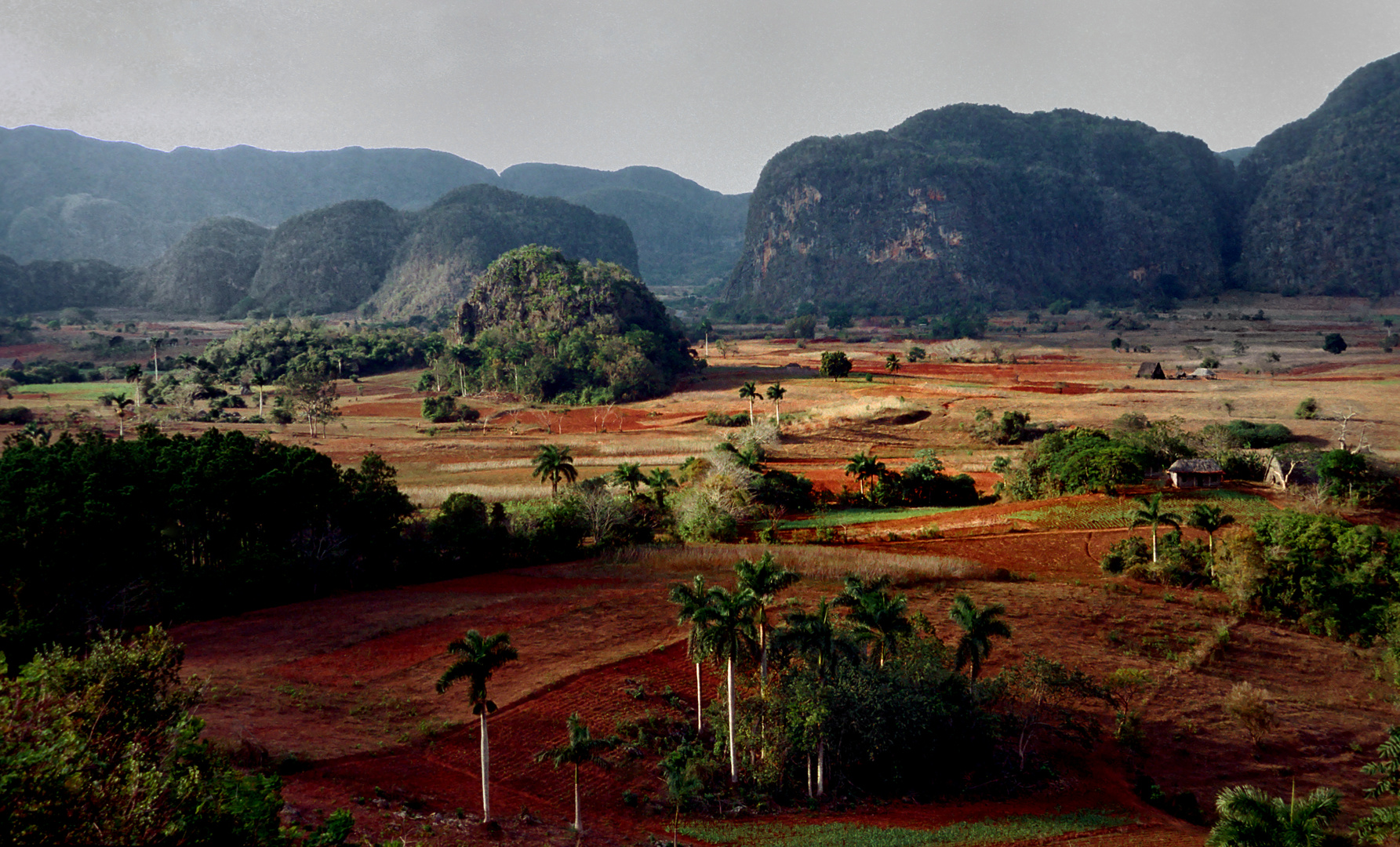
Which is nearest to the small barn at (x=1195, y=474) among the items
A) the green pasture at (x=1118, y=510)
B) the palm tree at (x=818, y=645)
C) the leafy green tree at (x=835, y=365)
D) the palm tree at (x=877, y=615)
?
the green pasture at (x=1118, y=510)

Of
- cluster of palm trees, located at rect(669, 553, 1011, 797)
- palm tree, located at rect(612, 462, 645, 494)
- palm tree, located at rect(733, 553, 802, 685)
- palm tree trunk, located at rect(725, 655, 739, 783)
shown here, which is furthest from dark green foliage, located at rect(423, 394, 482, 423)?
palm tree trunk, located at rect(725, 655, 739, 783)

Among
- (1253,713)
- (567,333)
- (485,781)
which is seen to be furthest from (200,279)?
(1253,713)

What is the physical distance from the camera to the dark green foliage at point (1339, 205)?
493ft

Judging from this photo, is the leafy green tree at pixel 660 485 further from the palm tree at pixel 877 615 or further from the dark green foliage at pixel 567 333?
the dark green foliage at pixel 567 333

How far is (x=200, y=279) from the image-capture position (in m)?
187

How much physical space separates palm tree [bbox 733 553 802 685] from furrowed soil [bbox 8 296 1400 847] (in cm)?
212

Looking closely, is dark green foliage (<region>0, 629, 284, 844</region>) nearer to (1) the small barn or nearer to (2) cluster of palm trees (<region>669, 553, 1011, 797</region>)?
(2) cluster of palm trees (<region>669, 553, 1011, 797</region>)

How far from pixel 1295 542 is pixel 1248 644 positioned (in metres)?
4.43

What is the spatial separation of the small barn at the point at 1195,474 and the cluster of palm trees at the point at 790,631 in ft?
79.4

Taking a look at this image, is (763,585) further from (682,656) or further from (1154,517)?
(1154,517)

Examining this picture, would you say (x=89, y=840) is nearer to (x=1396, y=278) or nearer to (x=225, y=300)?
(x=1396, y=278)

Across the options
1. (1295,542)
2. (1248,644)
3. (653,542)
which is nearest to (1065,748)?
(1248,644)

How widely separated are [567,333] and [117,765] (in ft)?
273

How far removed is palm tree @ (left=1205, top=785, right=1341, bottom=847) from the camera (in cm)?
1180
